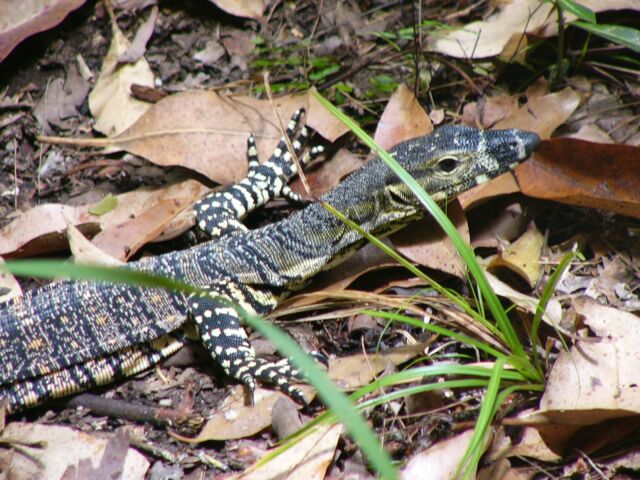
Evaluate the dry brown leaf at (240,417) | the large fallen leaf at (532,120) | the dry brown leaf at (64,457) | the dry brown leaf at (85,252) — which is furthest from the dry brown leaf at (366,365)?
the dry brown leaf at (85,252)

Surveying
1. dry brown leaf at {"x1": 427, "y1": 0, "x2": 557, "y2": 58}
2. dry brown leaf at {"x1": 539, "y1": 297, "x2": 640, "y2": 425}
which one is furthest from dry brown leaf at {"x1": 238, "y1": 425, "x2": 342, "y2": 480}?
dry brown leaf at {"x1": 427, "y1": 0, "x2": 557, "y2": 58}

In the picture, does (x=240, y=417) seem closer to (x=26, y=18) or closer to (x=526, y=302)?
(x=526, y=302)

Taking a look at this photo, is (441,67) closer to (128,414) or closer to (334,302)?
(334,302)

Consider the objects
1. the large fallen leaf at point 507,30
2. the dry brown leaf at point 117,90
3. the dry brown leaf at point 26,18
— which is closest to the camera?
the large fallen leaf at point 507,30

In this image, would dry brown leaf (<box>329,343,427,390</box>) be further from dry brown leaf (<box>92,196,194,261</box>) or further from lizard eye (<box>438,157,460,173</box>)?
dry brown leaf (<box>92,196,194,261</box>)

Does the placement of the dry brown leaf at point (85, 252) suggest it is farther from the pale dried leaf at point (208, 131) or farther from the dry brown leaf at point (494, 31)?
the dry brown leaf at point (494, 31)
